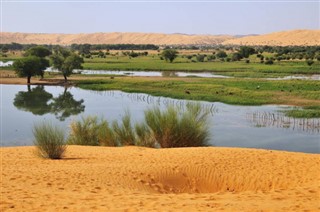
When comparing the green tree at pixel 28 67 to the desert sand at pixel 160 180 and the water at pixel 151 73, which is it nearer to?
the water at pixel 151 73

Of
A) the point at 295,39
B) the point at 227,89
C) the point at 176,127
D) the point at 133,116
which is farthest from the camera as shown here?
the point at 295,39

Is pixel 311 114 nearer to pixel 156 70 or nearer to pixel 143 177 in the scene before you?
pixel 143 177

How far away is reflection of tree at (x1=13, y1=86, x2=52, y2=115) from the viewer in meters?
35.4

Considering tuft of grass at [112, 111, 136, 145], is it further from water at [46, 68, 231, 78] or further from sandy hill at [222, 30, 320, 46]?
sandy hill at [222, 30, 320, 46]

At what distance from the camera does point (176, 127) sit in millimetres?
18094

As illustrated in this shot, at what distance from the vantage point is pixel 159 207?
8852mm

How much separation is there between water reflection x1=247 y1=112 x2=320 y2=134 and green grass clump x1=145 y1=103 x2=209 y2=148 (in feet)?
33.2

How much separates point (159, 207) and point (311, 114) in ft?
79.5

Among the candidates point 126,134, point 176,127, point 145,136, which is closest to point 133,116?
point 126,134

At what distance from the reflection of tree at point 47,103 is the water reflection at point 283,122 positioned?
43.3 feet

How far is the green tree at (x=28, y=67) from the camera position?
1978 inches

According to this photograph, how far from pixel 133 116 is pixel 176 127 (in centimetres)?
1221

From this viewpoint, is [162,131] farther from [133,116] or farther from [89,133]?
[133,116]

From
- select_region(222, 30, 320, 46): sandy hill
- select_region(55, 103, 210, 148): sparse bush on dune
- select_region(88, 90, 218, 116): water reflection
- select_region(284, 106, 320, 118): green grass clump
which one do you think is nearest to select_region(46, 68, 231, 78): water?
select_region(88, 90, 218, 116): water reflection
